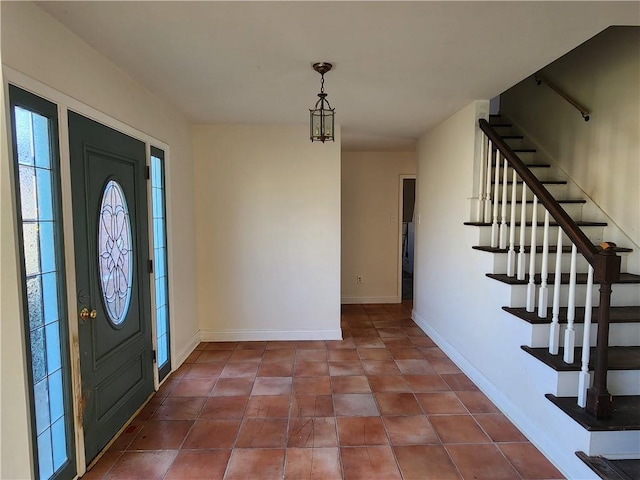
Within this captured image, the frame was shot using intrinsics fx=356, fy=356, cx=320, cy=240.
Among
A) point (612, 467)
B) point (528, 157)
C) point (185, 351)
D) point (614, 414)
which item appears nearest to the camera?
point (612, 467)

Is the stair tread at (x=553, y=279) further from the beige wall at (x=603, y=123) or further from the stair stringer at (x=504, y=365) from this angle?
the beige wall at (x=603, y=123)

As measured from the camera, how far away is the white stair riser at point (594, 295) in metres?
2.50

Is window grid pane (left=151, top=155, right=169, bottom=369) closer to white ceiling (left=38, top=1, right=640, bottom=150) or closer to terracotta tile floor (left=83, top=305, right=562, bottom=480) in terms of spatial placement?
terracotta tile floor (left=83, top=305, right=562, bottom=480)

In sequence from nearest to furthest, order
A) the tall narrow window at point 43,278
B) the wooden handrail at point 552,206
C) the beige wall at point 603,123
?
the tall narrow window at point 43,278, the wooden handrail at point 552,206, the beige wall at point 603,123

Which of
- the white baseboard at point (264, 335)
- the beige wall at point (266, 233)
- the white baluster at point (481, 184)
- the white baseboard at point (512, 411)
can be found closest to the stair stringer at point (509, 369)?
the white baseboard at point (512, 411)

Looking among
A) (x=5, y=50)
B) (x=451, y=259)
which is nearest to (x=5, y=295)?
(x=5, y=50)

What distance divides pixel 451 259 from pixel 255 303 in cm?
216

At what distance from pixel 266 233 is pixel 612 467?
323cm

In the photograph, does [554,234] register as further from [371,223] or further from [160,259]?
[160,259]

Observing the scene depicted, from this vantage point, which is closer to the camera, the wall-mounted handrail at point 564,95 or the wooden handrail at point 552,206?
the wooden handrail at point 552,206

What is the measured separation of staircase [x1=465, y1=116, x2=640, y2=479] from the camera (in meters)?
1.82

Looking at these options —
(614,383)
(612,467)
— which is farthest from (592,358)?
(612,467)

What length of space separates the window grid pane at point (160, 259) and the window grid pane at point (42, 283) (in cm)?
116

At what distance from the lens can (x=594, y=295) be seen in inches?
99.0
